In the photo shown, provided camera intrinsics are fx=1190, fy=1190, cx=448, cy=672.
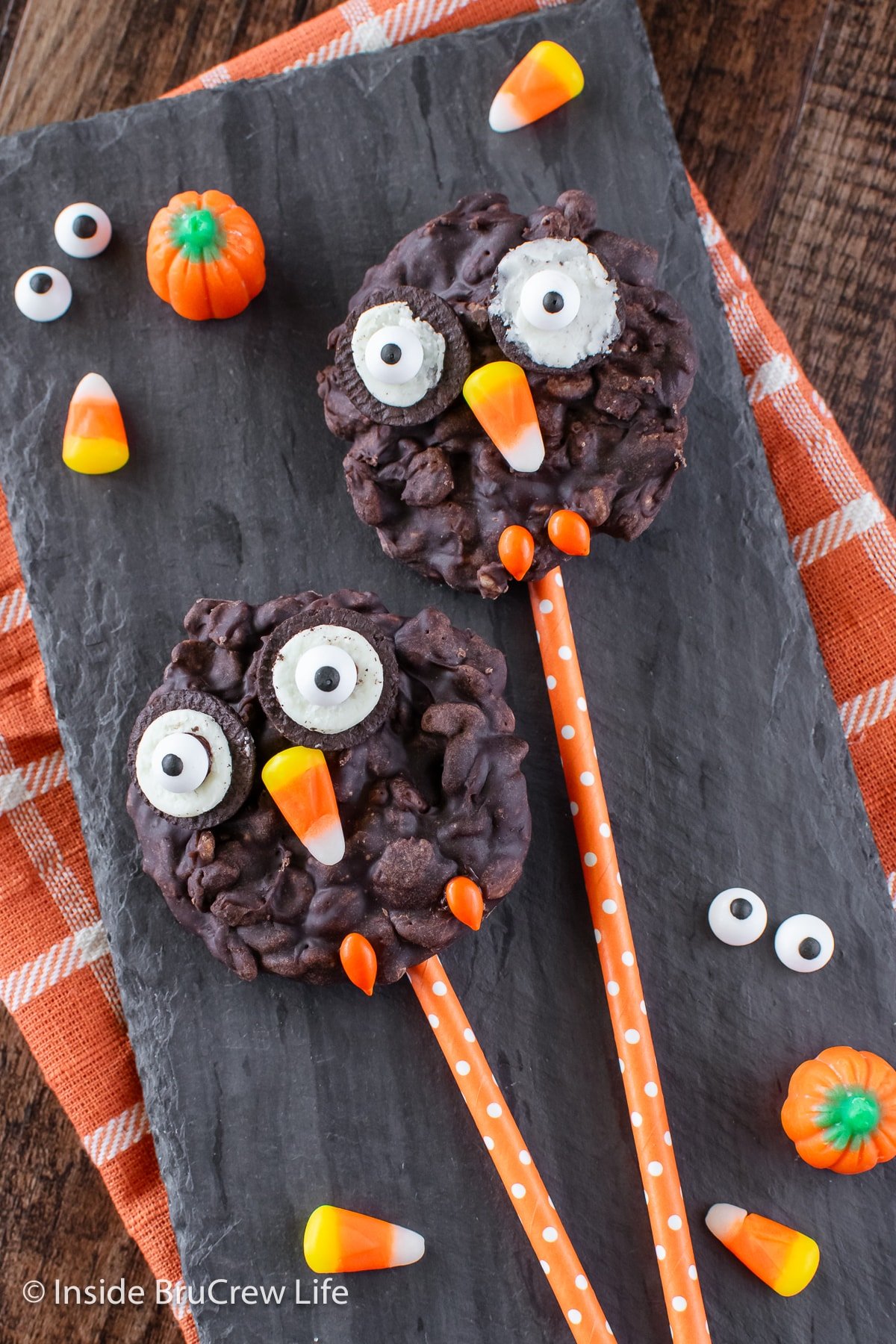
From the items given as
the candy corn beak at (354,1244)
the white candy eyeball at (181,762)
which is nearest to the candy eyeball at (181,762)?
the white candy eyeball at (181,762)

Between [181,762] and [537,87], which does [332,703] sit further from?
[537,87]

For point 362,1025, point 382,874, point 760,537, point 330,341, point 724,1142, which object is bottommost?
A: point 724,1142

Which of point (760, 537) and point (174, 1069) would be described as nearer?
point (174, 1069)

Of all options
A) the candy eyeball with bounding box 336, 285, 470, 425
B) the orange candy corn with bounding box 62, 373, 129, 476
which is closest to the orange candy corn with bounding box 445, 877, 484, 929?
the candy eyeball with bounding box 336, 285, 470, 425

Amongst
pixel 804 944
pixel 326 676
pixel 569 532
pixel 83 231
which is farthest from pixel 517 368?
pixel 804 944

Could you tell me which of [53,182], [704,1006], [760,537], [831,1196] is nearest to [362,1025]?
[704,1006]

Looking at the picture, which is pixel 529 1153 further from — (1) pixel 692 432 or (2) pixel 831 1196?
(1) pixel 692 432

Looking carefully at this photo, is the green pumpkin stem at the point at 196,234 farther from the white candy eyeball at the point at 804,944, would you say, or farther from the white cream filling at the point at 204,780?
the white candy eyeball at the point at 804,944
